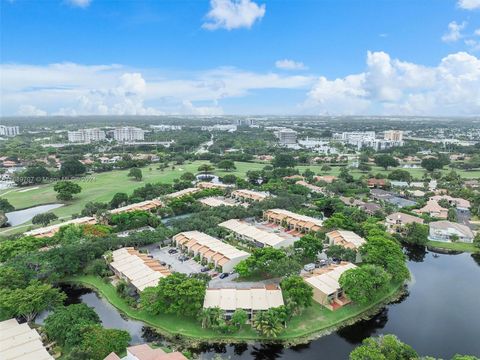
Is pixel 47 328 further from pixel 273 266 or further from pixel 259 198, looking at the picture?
pixel 259 198

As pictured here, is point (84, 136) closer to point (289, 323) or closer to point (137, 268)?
point (137, 268)

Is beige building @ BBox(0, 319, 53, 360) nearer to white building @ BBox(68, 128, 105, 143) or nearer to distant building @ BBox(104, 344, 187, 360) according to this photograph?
distant building @ BBox(104, 344, 187, 360)

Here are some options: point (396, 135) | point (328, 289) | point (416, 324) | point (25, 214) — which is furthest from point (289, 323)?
point (396, 135)

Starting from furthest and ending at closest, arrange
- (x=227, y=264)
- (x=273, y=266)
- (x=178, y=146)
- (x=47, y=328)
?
1. (x=178, y=146)
2. (x=227, y=264)
3. (x=273, y=266)
4. (x=47, y=328)

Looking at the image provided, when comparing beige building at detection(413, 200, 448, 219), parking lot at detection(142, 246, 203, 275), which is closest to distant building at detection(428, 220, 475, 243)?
beige building at detection(413, 200, 448, 219)

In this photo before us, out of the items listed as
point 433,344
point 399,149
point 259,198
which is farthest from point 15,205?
point 399,149
